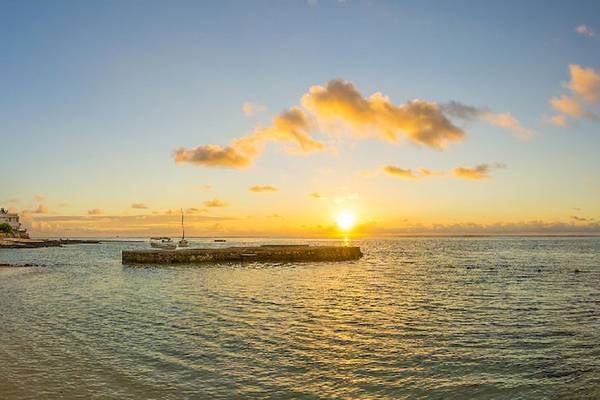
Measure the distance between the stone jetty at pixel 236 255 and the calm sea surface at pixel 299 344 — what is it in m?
38.0

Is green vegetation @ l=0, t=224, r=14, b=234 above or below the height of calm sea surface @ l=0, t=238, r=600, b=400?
above

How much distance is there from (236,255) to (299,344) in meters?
65.7

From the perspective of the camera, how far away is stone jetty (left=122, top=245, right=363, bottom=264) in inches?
3152

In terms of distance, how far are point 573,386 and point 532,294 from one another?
87.9 ft

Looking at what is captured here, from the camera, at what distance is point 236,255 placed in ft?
281

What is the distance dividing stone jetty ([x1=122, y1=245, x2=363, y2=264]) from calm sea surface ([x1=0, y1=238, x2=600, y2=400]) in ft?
125

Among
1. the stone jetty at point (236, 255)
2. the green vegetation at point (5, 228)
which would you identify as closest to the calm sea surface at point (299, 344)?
the stone jetty at point (236, 255)

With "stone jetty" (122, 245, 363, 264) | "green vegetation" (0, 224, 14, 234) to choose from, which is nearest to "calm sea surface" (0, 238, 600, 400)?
"stone jetty" (122, 245, 363, 264)

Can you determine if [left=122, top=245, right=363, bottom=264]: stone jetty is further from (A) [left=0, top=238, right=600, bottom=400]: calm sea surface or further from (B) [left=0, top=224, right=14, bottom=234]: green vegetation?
(B) [left=0, top=224, right=14, bottom=234]: green vegetation

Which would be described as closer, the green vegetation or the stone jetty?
the stone jetty

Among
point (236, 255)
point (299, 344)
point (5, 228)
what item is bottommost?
point (299, 344)

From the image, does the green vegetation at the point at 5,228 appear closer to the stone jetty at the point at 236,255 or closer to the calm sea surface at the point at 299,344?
the stone jetty at the point at 236,255

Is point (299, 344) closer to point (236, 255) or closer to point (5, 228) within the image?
point (236, 255)

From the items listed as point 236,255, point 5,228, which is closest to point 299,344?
point 236,255
